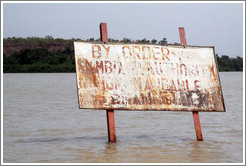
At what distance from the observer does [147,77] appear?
7488 millimetres

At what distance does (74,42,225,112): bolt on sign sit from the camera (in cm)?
712

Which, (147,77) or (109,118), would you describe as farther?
(147,77)

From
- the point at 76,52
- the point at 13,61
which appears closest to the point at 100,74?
the point at 76,52

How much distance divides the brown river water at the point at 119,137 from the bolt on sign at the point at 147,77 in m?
0.75

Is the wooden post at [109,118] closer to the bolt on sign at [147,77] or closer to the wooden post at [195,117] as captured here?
the bolt on sign at [147,77]

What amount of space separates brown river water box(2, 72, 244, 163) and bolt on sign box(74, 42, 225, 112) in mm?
750

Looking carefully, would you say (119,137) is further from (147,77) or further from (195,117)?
(147,77)

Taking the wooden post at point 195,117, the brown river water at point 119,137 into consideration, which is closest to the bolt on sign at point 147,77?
the wooden post at point 195,117

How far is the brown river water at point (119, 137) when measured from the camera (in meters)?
6.94

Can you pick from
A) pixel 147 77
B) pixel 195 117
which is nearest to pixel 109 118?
pixel 147 77

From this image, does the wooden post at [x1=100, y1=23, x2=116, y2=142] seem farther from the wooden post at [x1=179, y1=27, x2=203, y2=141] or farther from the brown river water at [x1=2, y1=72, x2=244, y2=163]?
the wooden post at [x1=179, y1=27, x2=203, y2=141]

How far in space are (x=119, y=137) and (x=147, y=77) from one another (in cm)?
183

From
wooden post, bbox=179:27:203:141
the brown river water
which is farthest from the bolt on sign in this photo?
→ the brown river water

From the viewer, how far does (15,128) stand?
32.4ft
